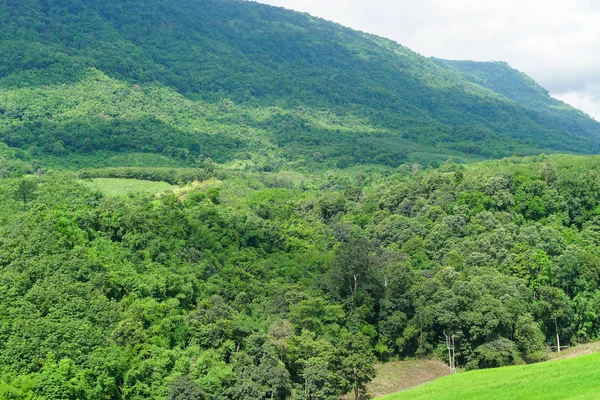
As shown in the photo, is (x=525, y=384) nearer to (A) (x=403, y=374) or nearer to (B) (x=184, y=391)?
(A) (x=403, y=374)

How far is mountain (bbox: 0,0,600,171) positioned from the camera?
115 metres

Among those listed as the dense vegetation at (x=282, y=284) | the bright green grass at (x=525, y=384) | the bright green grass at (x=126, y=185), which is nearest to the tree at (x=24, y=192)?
the dense vegetation at (x=282, y=284)

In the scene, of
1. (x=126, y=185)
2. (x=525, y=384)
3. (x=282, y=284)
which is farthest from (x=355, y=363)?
(x=126, y=185)

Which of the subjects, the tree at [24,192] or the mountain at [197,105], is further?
the mountain at [197,105]

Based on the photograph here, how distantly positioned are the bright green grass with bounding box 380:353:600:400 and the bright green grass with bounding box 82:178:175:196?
169 feet

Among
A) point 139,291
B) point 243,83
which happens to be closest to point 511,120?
point 243,83

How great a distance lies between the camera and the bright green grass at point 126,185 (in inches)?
3152

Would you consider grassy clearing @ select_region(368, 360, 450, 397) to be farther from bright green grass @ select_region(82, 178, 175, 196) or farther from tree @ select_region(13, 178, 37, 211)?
bright green grass @ select_region(82, 178, 175, 196)

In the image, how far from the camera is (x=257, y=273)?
53.8 metres

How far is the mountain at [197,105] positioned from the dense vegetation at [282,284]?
158 feet

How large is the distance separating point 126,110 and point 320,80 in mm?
71675

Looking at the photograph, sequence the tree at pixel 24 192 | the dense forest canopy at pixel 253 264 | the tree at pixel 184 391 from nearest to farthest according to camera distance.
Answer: the tree at pixel 184 391
the dense forest canopy at pixel 253 264
the tree at pixel 24 192

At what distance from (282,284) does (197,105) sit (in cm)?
10736

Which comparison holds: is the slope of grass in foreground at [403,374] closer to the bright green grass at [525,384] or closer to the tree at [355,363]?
the tree at [355,363]
